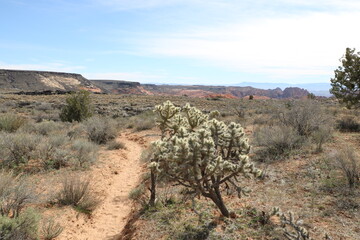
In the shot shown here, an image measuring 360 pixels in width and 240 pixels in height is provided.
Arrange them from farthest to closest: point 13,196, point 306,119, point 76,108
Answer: point 76,108 → point 306,119 → point 13,196

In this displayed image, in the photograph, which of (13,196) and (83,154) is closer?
(13,196)

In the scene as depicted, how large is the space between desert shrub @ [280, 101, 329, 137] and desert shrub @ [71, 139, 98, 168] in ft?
28.1

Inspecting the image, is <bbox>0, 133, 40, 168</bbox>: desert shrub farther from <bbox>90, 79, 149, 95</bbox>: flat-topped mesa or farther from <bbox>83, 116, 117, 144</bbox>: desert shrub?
<bbox>90, 79, 149, 95</bbox>: flat-topped mesa

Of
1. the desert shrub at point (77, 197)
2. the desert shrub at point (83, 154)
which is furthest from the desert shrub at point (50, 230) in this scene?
the desert shrub at point (83, 154)

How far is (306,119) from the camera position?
10984 millimetres

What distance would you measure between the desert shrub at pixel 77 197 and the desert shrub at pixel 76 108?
12271 millimetres

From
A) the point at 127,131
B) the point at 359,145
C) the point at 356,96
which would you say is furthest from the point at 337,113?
the point at 127,131

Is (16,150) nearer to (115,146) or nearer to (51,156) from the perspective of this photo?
(51,156)

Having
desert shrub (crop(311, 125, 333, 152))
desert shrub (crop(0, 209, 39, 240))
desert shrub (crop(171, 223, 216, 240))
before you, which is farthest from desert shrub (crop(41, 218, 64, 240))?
desert shrub (crop(311, 125, 333, 152))

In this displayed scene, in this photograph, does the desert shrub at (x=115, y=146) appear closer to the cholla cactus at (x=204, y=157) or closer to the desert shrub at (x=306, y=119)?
the desert shrub at (x=306, y=119)

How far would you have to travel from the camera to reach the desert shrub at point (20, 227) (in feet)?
12.3

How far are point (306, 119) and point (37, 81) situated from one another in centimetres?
7739

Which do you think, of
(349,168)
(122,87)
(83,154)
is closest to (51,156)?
(83,154)

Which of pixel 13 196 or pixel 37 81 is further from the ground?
pixel 37 81
